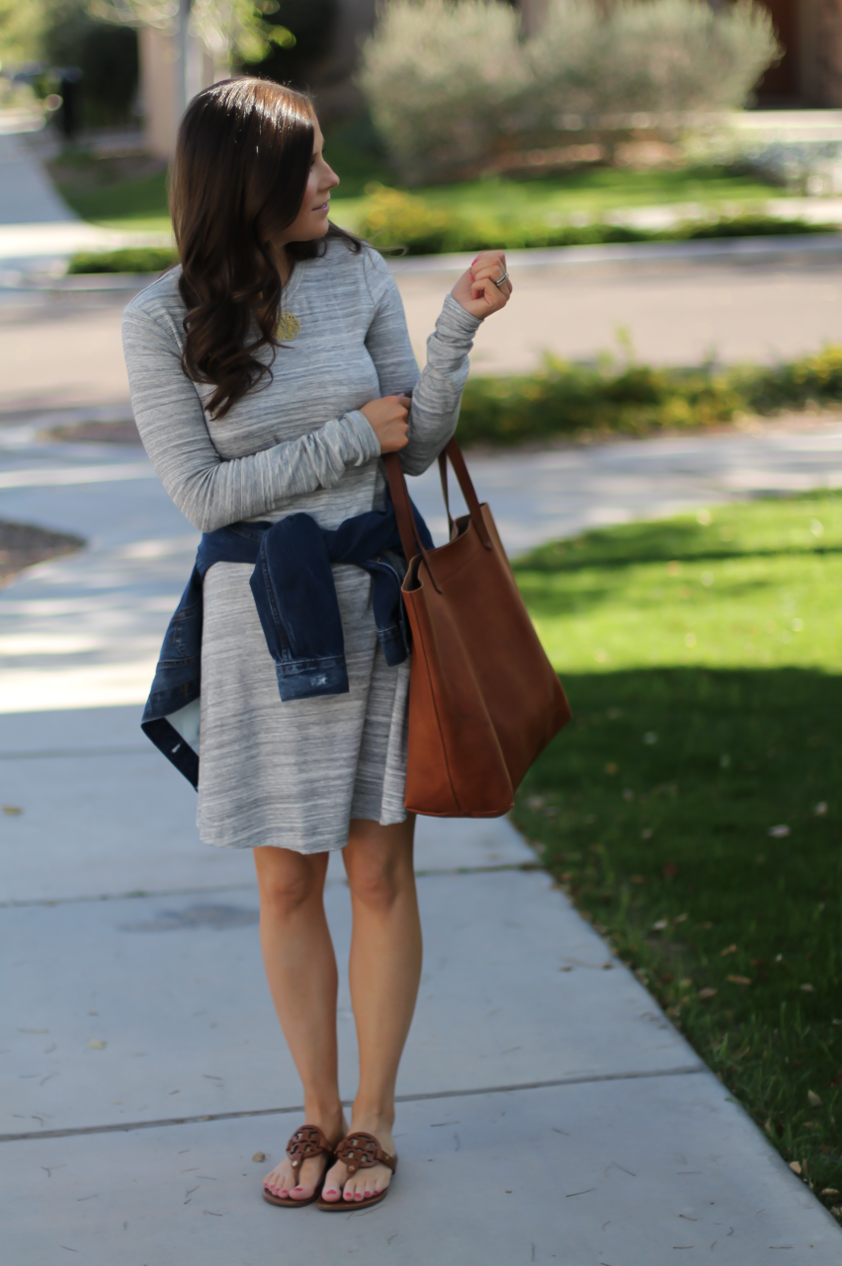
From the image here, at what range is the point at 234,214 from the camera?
7.55 feet

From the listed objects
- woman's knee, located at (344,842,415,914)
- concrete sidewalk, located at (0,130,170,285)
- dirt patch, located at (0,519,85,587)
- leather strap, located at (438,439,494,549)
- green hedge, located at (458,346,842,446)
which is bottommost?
concrete sidewalk, located at (0,130,170,285)

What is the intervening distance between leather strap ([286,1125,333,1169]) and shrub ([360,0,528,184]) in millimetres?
26423

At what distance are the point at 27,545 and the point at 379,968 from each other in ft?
18.4

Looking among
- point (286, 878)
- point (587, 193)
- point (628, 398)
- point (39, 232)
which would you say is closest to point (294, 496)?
point (286, 878)

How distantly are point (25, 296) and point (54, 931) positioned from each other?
55.2 feet

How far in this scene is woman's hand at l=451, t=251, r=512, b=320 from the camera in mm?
2361

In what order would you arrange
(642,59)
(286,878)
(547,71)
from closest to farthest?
(286,878) → (642,59) → (547,71)

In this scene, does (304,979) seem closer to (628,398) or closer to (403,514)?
(403,514)

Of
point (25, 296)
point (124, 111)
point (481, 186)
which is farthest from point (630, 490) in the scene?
point (124, 111)

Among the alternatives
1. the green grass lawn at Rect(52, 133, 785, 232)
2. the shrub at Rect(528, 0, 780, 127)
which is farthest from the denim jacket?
the shrub at Rect(528, 0, 780, 127)

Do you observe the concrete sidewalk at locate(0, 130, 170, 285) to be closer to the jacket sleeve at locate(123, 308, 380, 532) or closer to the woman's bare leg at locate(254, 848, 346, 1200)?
the jacket sleeve at locate(123, 308, 380, 532)

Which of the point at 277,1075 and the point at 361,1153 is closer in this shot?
the point at 361,1153

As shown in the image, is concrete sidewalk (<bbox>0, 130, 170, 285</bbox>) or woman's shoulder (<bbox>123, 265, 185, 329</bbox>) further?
concrete sidewalk (<bbox>0, 130, 170, 285</bbox>)

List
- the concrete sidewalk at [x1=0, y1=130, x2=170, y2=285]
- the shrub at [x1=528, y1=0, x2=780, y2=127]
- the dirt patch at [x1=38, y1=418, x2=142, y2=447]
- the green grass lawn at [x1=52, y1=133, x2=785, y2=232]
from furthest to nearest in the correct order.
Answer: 1. the shrub at [x1=528, y1=0, x2=780, y2=127]
2. the green grass lawn at [x1=52, y1=133, x2=785, y2=232]
3. the concrete sidewalk at [x1=0, y1=130, x2=170, y2=285]
4. the dirt patch at [x1=38, y1=418, x2=142, y2=447]
